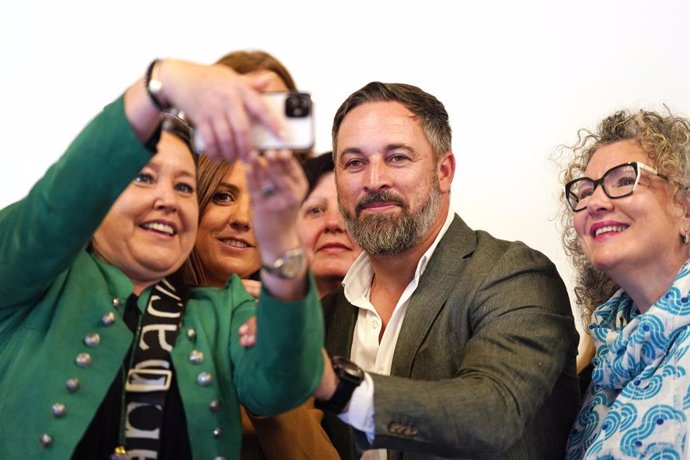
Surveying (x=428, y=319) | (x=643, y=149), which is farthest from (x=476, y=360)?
(x=643, y=149)

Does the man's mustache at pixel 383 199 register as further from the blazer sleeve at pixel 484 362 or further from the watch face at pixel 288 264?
the watch face at pixel 288 264

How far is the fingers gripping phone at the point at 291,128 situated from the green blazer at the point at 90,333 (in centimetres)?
21

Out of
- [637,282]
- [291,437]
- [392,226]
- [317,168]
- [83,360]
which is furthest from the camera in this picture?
[317,168]

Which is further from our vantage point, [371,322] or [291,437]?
[371,322]

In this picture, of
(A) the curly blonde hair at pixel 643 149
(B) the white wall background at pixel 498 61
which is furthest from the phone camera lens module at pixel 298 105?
(B) the white wall background at pixel 498 61

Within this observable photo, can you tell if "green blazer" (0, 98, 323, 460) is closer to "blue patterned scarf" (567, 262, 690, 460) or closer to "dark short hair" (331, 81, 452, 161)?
"blue patterned scarf" (567, 262, 690, 460)

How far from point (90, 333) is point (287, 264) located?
1.25 ft

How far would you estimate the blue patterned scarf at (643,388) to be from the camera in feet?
5.48

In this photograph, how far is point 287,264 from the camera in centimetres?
116

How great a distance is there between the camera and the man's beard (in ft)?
6.74

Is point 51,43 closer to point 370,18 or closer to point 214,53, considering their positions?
point 214,53

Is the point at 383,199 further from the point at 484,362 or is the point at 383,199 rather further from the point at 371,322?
the point at 484,362

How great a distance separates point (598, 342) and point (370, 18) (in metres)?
1.33

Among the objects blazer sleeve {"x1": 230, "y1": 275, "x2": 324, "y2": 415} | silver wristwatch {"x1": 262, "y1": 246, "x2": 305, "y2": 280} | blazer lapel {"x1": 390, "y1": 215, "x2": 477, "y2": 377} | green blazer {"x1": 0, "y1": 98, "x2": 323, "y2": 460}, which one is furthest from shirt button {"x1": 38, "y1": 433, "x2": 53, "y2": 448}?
blazer lapel {"x1": 390, "y1": 215, "x2": 477, "y2": 377}
